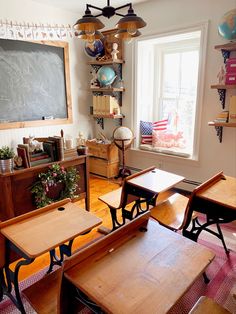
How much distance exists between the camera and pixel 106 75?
390cm

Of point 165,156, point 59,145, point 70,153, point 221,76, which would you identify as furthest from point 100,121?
point 221,76

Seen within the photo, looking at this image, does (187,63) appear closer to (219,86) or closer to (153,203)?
(219,86)

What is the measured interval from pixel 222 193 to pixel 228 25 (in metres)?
1.96

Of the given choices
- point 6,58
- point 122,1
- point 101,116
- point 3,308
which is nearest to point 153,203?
point 3,308

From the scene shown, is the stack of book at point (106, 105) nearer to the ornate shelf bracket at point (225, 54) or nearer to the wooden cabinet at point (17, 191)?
the wooden cabinet at point (17, 191)

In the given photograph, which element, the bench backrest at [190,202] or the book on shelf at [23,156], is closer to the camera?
the bench backrest at [190,202]

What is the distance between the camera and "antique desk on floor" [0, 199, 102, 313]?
128 cm

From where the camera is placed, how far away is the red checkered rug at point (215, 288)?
1.66 metres

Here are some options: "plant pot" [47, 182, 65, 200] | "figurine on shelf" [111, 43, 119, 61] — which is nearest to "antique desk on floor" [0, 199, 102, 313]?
"plant pot" [47, 182, 65, 200]

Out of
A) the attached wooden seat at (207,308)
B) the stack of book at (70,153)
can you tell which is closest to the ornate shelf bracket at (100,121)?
the stack of book at (70,153)

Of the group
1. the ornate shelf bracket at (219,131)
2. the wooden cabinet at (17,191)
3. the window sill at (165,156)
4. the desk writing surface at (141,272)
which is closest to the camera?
the desk writing surface at (141,272)

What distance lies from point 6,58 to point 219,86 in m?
2.67

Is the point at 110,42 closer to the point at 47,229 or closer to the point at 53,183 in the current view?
the point at 53,183

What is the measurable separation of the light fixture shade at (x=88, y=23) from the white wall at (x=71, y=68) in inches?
72.6
